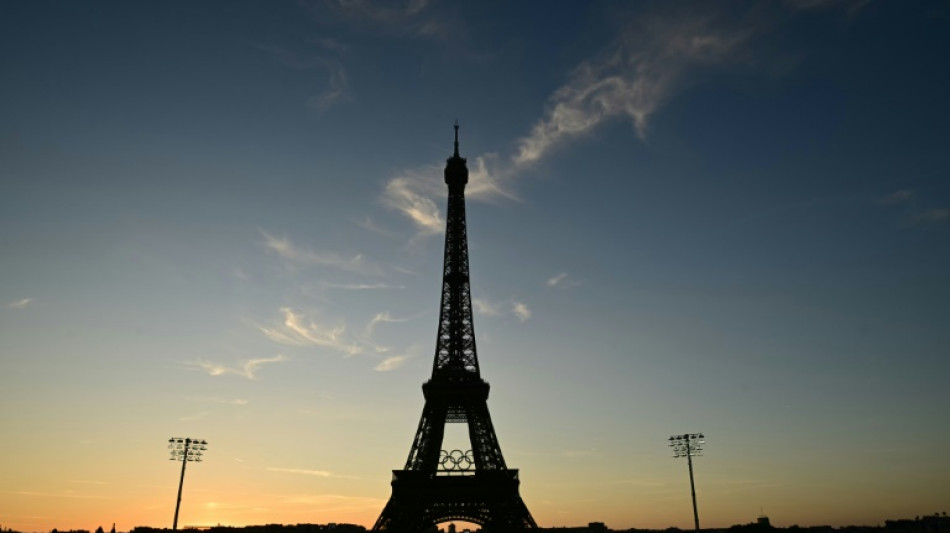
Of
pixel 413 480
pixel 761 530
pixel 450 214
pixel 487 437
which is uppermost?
pixel 450 214

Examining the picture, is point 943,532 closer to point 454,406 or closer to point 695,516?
point 695,516

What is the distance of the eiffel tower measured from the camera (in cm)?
8581

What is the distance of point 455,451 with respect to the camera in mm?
90062

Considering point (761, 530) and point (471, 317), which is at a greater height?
point (471, 317)

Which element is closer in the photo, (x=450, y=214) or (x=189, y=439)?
(x=189, y=439)

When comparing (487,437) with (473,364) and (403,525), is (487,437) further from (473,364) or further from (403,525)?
(403,525)

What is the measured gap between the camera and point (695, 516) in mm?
71938

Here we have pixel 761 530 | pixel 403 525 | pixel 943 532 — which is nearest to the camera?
pixel 403 525

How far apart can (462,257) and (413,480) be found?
117 feet

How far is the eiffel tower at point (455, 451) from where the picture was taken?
8581 centimetres

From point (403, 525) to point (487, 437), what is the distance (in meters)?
17.4

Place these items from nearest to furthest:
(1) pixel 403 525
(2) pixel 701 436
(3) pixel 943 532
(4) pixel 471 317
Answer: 1. (2) pixel 701 436
2. (1) pixel 403 525
3. (4) pixel 471 317
4. (3) pixel 943 532

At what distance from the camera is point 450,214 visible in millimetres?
105562

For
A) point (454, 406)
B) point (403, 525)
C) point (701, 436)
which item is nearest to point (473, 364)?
point (454, 406)
